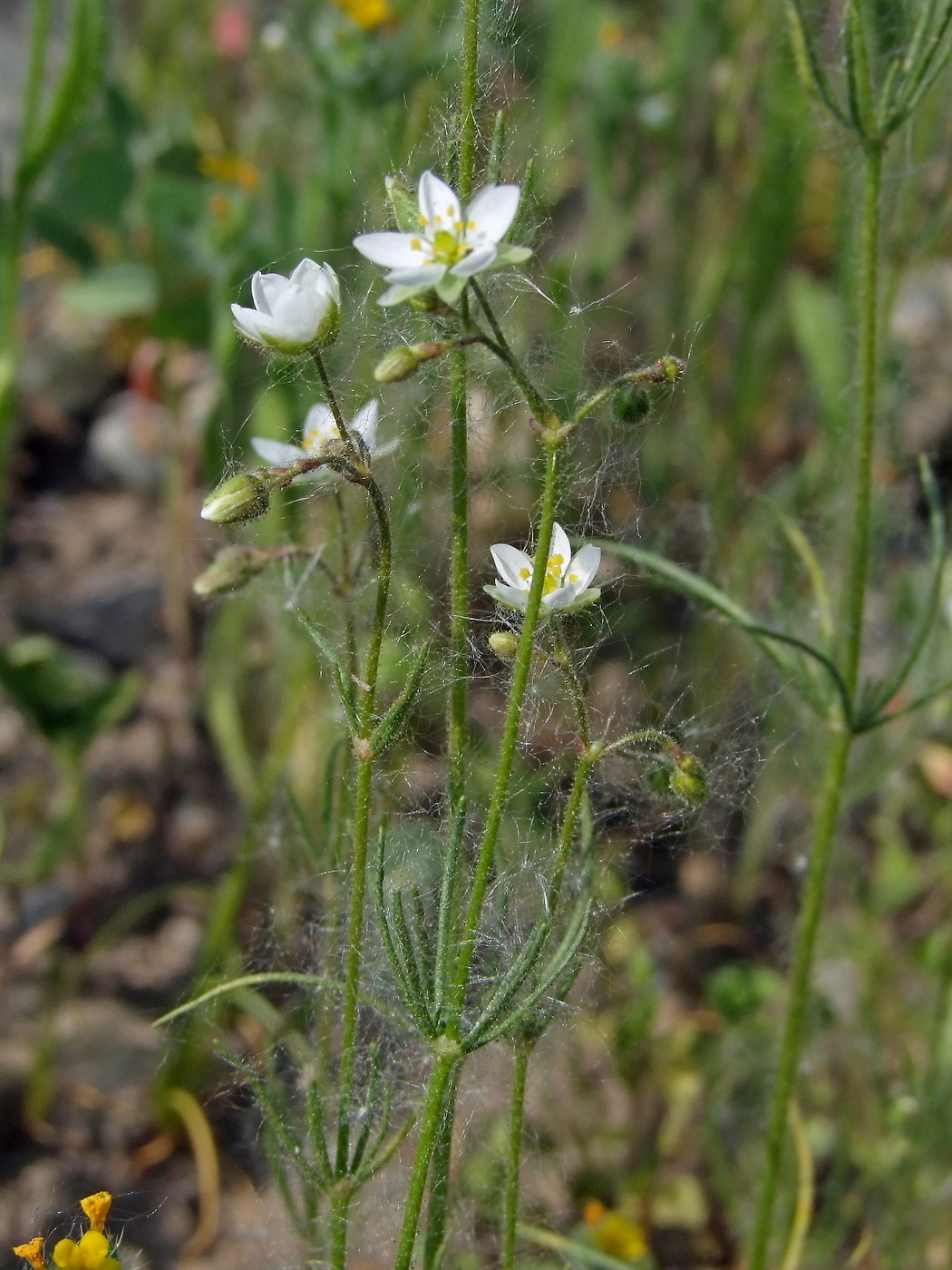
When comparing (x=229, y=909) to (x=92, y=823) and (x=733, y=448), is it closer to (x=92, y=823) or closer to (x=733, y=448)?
(x=92, y=823)

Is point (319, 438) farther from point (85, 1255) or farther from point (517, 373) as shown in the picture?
point (85, 1255)

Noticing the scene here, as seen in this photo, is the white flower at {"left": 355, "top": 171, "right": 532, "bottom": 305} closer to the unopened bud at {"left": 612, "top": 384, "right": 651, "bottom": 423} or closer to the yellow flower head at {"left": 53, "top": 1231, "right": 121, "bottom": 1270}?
the unopened bud at {"left": 612, "top": 384, "right": 651, "bottom": 423}

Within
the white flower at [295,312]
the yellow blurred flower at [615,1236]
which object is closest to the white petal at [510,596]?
the white flower at [295,312]

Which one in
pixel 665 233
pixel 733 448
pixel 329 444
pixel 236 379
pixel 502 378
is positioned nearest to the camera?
pixel 329 444

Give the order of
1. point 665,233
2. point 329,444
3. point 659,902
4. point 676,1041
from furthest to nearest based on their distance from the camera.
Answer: point 665,233 < point 659,902 < point 676,1041 < point 329,444

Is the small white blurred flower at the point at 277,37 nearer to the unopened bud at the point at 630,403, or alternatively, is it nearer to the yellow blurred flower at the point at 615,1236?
the unopened bud at the point at 630,403

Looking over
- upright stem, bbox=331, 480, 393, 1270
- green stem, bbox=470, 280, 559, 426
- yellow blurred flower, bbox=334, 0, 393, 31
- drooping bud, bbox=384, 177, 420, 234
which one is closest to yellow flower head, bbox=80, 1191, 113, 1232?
upright stem, bbox=331, 480, 393, 1270


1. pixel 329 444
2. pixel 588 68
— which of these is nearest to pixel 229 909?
pixel 329 444
